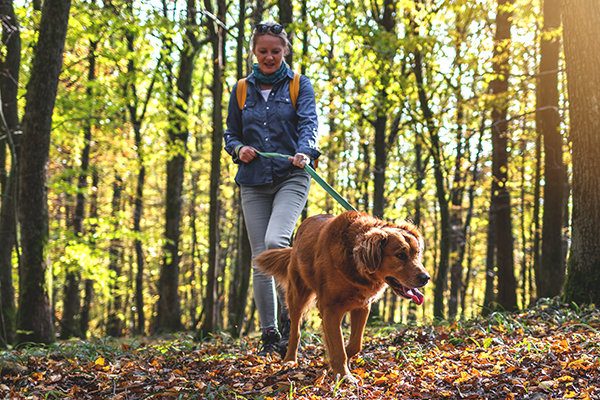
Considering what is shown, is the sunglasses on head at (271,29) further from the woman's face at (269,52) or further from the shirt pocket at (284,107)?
the shirt pocket at (284,107)

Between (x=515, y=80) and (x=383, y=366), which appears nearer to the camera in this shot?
(x=383, y=366)

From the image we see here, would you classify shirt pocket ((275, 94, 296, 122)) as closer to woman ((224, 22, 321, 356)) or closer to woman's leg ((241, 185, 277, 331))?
woman ((224, 22, 321, 356))

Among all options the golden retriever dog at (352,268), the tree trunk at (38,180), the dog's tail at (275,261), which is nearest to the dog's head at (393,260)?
the golden retriever dog at (352,268)

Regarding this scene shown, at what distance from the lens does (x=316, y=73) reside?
36.2 ft

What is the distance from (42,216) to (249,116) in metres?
3.90

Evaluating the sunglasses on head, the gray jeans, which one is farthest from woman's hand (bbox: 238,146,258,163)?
the sunglasses on head

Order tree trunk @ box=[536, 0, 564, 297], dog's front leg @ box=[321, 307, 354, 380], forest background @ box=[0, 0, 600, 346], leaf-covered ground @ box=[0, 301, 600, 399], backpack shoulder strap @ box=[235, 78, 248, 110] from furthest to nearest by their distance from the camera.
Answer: tree trunk @ box=[536, 0, 564, 297] < forest background @ box=[0, 0, 600, 346] < backpack shoulder strap @ box=[235, 78, 248, 110] < dog's front leg @ box=[321, 307, 354, 380] < leaf-covered ground @ box=[0, 301, 600, 399]

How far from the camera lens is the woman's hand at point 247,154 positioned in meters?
3.72

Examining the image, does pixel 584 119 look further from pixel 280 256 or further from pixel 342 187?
pixel 342 187

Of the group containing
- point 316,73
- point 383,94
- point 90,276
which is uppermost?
point 316,73

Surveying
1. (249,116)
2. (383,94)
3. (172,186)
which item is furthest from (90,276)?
(249,116)

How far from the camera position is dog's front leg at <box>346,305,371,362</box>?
326 cm

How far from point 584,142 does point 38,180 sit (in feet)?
22.8

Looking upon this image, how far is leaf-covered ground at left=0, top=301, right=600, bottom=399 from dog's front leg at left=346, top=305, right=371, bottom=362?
147 millimetres
